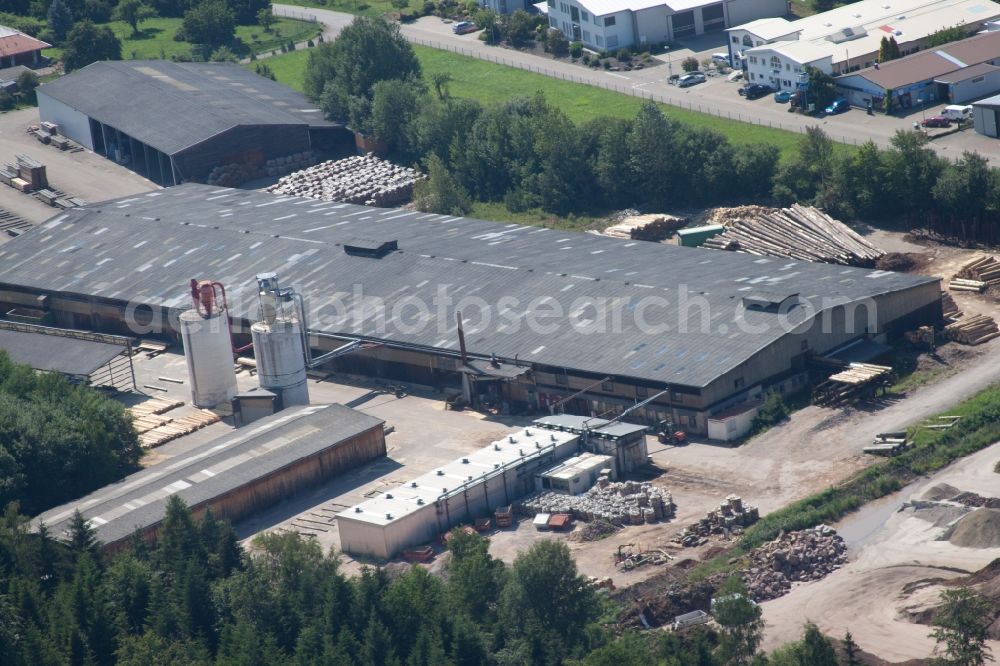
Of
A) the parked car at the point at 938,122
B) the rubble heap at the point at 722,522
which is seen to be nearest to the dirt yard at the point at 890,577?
the rubble heap at the point at 722,522

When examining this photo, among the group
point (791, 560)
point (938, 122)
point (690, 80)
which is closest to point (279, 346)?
point (791, 560)

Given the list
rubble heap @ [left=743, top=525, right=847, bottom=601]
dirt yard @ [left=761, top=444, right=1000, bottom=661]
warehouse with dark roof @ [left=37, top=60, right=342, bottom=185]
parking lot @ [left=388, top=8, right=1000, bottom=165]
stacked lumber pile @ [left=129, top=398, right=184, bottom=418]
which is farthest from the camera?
warehouse with dark roof @ [left=37, top=60, right=342, bottom=185]

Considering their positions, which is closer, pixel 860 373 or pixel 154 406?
pixel 860 373

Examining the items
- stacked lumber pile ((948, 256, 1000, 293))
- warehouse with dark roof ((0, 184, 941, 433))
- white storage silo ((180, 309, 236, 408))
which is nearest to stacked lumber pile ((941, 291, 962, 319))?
warehouse with dark roof ((0, 184, 941, 433))

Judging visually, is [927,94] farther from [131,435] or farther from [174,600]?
[174,600]

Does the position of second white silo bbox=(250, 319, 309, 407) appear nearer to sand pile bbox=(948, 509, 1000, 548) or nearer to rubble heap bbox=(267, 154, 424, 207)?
rubble heap bbox=(267, 154, 424, 207)

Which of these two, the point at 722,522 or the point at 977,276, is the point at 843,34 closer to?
the point at 977,276
